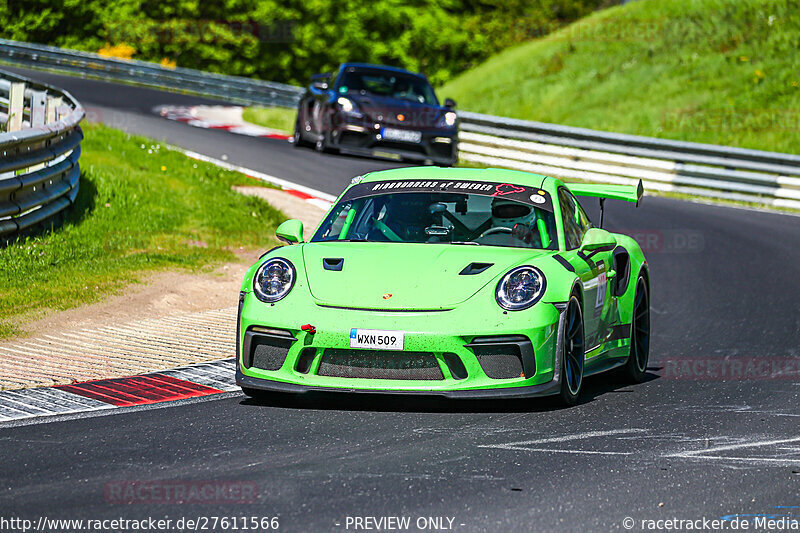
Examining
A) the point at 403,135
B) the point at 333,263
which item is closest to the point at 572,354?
the point at 333,263

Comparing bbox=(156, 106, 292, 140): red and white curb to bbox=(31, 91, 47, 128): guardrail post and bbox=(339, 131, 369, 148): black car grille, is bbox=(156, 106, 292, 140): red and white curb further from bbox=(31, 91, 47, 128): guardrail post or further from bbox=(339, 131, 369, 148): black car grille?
bbox=(31, 91, 47, 128): guardrail post

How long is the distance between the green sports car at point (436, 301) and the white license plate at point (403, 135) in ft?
42.5

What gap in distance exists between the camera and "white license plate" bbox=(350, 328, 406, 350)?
22.2ft

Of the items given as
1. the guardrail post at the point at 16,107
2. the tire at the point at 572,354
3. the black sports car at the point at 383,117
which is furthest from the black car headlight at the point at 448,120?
the tire at the point at 572,354

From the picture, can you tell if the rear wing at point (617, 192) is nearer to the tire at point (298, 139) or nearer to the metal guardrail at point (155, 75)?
the tire at point (298, 139)

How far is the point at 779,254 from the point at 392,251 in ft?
30.4

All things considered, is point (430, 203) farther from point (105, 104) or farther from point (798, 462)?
point (105, 104)

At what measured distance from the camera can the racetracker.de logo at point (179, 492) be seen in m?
5.05

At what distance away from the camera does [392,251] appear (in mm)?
7477

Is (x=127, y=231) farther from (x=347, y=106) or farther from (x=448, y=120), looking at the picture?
(x=448, y=120)

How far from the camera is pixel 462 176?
8375 mm

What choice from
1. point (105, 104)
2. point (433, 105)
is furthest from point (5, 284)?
point (105, 104)

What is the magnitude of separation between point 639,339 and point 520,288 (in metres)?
1.99

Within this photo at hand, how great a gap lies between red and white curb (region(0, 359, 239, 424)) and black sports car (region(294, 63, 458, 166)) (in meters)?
13.0
